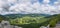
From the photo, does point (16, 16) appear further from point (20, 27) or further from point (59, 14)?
point (59, 14)

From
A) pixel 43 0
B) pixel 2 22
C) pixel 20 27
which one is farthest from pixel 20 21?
pixel 43 0

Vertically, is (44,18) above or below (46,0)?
below

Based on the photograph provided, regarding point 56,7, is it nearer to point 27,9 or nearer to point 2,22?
point 27,9

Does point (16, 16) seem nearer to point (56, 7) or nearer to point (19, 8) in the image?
point (19, 8)

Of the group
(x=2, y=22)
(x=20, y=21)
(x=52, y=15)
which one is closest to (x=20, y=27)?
(x=20, y=21)

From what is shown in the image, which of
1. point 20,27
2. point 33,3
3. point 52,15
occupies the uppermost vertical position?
point 33,3

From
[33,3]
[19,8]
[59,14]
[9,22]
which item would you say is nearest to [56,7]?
[59,14]

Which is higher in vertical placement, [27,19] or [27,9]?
[27,9]
